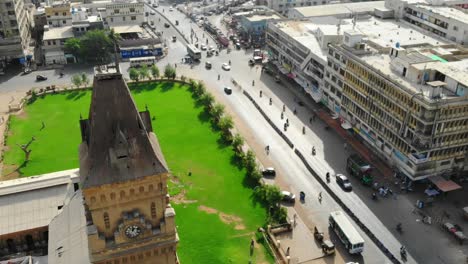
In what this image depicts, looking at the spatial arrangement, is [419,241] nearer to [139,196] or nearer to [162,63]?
[139,196]

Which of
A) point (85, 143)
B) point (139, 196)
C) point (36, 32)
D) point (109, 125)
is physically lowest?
point (36, 32)

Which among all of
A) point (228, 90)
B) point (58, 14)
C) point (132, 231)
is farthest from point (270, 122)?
point (58, 14)

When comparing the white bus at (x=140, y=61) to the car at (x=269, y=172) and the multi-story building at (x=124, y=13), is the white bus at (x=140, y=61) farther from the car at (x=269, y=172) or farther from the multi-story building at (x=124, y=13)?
the car at (x=269, y=172)

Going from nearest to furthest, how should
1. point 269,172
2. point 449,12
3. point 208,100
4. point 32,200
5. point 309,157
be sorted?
point 32,200 < point 269,172 < point 309,157 < point 208,100 < point 449,12

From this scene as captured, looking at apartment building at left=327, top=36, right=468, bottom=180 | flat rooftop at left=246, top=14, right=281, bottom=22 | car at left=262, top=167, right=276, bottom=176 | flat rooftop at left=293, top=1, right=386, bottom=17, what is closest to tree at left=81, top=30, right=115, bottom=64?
flat rooftop at left=246, top=14, right=281, bottom=22

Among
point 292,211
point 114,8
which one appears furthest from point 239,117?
point 114,8

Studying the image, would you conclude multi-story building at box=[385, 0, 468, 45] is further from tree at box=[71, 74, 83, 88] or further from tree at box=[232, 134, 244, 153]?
tree at box=[71, 74, 83, 88]

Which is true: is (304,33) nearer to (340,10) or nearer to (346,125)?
(340,10)
